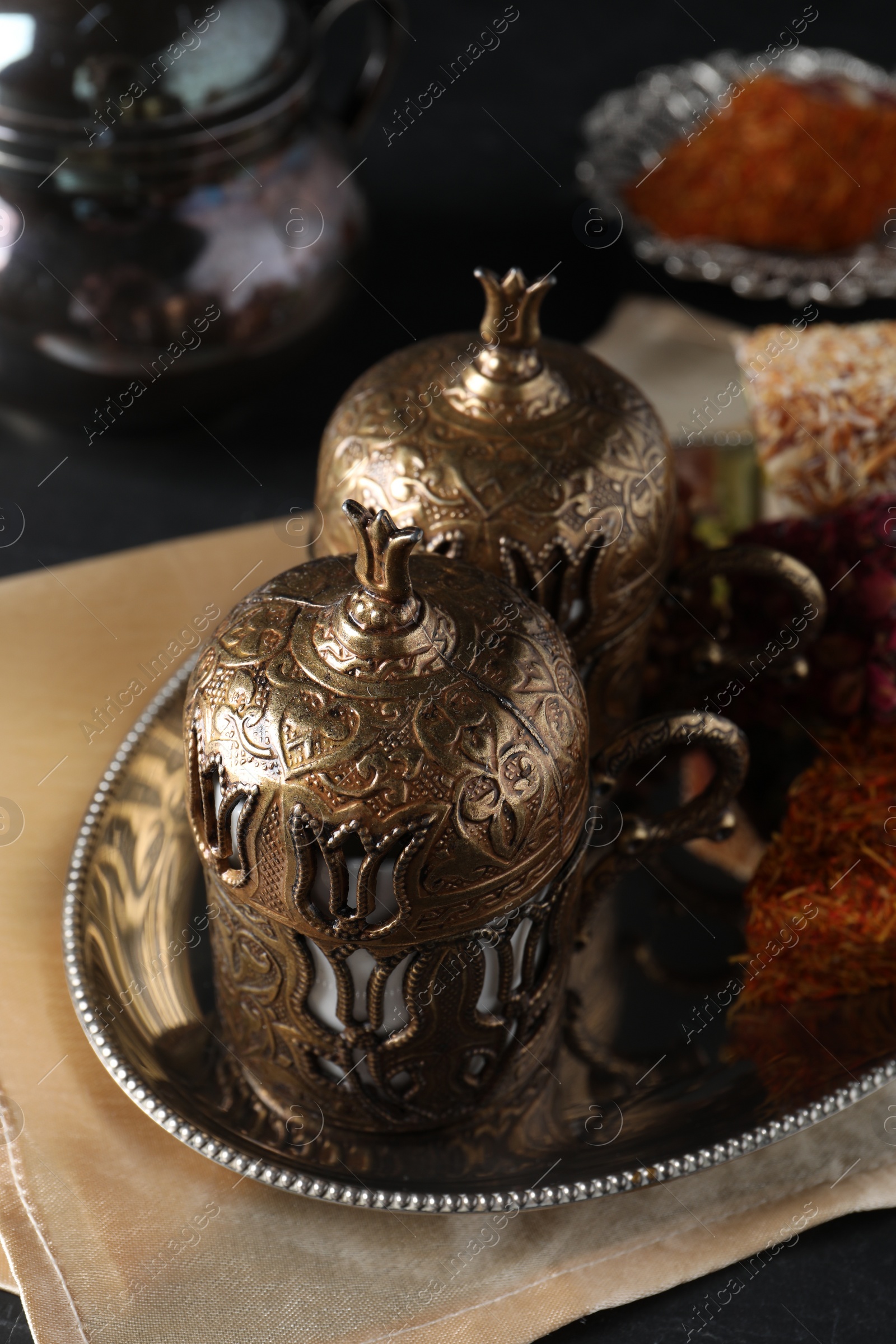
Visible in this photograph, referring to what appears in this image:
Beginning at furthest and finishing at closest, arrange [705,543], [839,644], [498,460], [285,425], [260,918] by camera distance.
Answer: [285,425]
[705,543]
[839,644]
[498,460]
[260,918]

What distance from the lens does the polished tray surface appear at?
683mm

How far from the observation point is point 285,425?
1.25 meters

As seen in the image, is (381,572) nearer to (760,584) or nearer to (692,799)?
(692,799)

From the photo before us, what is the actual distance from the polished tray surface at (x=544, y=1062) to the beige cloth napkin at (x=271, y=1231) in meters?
0.03

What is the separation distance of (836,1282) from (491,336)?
1.77 feet

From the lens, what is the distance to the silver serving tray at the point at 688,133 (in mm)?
1280

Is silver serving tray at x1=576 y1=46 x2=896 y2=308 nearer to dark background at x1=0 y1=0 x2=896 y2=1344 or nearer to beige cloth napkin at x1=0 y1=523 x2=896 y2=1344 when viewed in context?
dark background at x1=0 y1=0 x2=896 y2=1344

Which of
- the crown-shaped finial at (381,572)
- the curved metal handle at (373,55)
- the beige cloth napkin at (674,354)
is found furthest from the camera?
the beige cloth napkin at (674,354)

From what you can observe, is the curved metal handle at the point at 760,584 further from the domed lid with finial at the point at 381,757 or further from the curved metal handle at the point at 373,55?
the curved metal handle at the point at 373,55

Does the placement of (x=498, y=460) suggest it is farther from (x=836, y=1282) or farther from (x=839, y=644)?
(x=836, y=1282)

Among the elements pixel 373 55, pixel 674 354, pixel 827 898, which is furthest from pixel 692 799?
pixel 373 55

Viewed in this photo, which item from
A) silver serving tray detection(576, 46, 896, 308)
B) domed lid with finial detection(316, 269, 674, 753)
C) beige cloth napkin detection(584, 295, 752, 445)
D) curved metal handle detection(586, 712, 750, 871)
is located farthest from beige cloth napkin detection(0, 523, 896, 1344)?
silver serving tray detection(576, 46, 896, 308)

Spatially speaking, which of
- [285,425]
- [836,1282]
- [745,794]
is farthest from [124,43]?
[836,1282]

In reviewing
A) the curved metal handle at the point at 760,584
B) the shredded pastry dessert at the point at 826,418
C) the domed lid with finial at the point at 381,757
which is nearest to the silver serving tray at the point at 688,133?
the shredded pastry dessert at the point at 826,418
